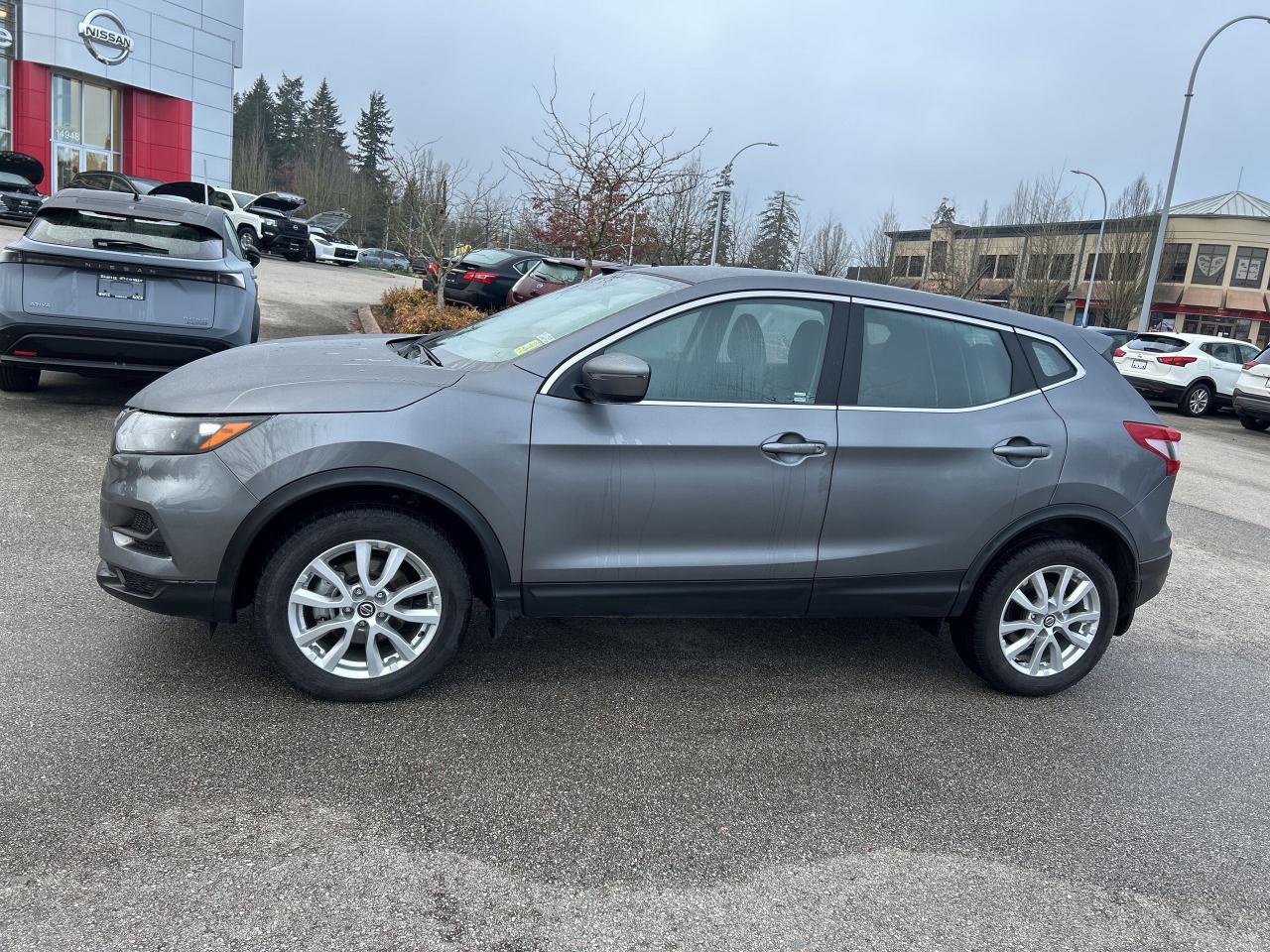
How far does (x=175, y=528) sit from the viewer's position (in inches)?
138

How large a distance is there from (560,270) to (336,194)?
51043 millimetres

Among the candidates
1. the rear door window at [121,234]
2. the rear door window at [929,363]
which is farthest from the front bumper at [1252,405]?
the rear door window at [121,234]

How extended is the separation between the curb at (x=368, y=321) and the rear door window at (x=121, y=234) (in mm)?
6157

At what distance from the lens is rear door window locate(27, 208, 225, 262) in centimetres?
741

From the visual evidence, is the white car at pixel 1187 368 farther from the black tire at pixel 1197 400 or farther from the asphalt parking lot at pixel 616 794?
the asphalt parking lot at pixel 616 794

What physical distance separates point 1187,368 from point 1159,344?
0.76 meters

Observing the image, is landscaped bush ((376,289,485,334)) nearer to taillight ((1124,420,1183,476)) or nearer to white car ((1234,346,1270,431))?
taillight ((1124,420,1183,476))

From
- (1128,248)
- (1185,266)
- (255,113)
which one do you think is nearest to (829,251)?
(1128,248)

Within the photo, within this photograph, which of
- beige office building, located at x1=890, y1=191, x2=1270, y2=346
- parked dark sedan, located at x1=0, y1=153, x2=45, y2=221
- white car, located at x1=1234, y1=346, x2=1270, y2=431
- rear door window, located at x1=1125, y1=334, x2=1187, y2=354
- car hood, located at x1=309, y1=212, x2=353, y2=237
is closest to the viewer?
white car, located at x1=1234, y1=346, x2=1270, y2=431

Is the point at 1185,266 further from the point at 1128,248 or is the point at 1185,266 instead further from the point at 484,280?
the point at 484,280

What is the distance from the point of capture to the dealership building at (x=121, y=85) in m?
32.7

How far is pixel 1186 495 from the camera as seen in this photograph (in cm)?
1025

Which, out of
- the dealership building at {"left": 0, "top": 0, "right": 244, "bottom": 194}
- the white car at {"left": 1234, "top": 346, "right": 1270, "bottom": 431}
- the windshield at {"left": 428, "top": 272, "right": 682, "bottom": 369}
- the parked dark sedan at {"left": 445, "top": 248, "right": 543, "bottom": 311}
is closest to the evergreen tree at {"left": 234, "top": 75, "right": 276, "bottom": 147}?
the dealership building at {"left": 0, "top": 0, "right": 244, "bottom": 194}

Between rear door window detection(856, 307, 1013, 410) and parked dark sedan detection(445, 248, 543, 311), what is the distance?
13.1 meters
